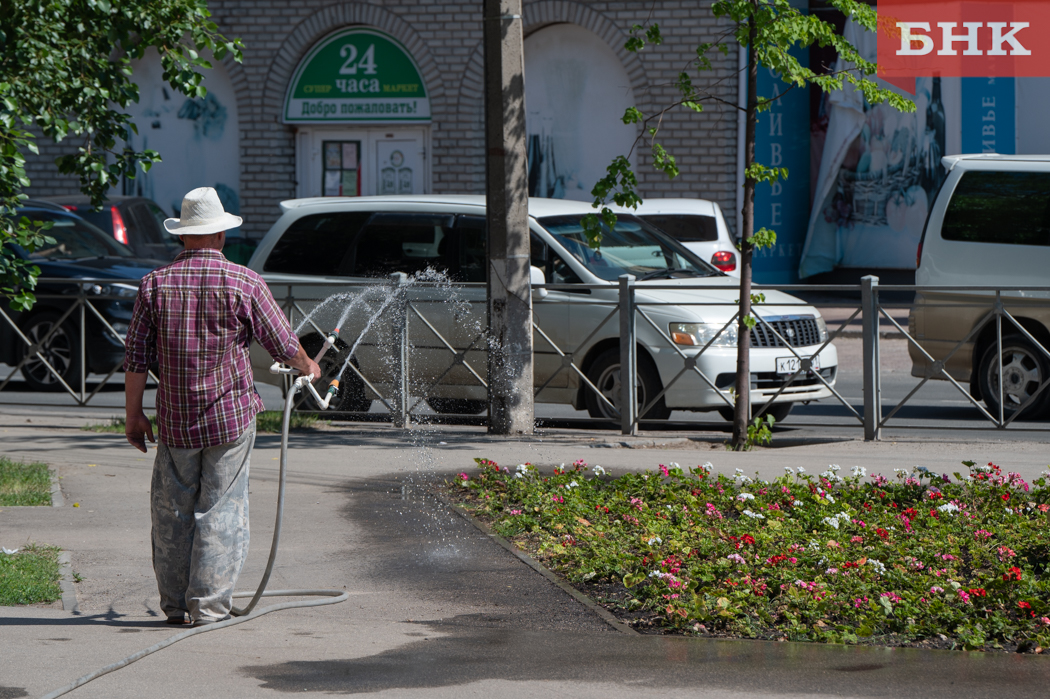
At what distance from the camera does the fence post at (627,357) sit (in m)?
9.52

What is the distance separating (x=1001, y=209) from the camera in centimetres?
1117

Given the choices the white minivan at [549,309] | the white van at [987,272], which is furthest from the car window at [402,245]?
the white van at [987,272]

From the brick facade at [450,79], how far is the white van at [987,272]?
8173 millimetres

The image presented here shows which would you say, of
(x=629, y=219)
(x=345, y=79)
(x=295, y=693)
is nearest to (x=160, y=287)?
(x=295, y=693)

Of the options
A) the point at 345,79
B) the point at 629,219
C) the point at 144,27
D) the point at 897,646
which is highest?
the point at 345,79

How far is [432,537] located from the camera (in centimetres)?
657

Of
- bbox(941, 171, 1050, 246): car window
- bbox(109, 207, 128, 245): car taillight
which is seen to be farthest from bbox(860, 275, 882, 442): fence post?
bbox(109, 207, 128, 245): car taillight

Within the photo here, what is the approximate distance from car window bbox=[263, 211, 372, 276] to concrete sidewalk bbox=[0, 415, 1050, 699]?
3151 mm

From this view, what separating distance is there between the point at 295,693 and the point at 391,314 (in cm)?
610

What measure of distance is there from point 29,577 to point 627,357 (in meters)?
5.09

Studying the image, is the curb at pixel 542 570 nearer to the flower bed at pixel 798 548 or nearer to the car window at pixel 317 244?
the flower bed at pixel 798 548

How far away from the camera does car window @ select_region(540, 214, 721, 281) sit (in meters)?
10.3

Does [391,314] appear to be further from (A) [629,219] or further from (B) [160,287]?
(B) [160,287]

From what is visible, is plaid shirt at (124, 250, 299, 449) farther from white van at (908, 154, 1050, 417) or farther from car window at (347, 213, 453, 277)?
white van at (908, 154, 1050, 417)
